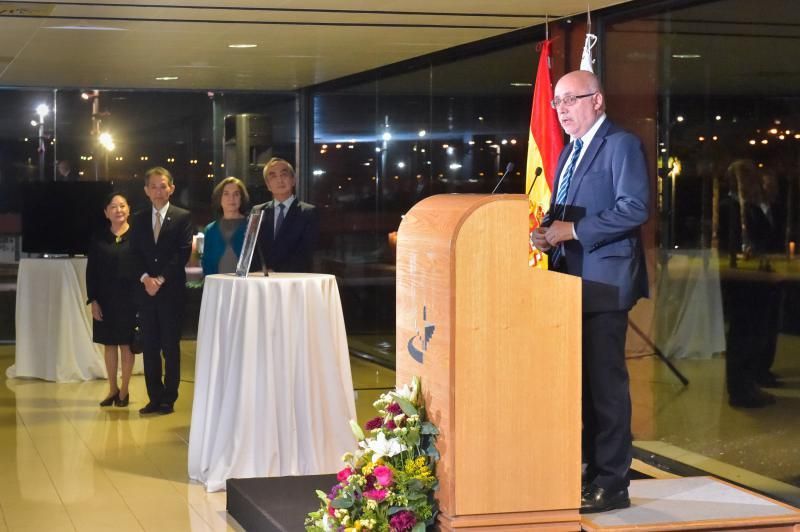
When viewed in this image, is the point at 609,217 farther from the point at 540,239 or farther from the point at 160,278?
the point at 160,278

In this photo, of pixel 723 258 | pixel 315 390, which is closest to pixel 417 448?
pixel 315 390

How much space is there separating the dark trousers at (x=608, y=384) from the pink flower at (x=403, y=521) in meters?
0.71

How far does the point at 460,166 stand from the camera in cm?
992

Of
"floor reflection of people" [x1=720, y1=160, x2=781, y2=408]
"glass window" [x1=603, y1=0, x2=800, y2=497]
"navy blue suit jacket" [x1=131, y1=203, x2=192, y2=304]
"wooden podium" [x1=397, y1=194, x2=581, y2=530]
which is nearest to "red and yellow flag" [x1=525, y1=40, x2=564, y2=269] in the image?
"glass window" [x1=603, y1=0, x2=800, y2=497]

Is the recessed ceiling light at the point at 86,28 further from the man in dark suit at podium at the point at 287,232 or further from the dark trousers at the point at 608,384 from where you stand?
the dark trousers at the point at 608,384

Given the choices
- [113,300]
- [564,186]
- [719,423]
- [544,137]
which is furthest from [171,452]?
[564,186]

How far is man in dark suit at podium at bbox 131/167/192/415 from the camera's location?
877 centimetres

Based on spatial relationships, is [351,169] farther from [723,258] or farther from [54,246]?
[723,258]

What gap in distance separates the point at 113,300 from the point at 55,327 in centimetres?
175

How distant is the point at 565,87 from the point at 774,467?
2.92m

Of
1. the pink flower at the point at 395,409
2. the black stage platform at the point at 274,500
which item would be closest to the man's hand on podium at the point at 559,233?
the pink flower at the point at 395,409

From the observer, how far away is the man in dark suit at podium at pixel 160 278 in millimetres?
8773

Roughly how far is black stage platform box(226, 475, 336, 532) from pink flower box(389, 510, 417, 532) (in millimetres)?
1075

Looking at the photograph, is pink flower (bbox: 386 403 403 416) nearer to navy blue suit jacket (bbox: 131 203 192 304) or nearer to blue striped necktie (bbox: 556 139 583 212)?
blue striped necktie (bbox: 556 139 583 212)
